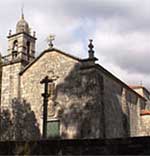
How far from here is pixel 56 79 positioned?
23.5 m

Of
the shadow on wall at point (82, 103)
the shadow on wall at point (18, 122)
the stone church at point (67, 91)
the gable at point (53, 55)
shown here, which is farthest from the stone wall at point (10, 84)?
the shadow on wall at point (82, 103)

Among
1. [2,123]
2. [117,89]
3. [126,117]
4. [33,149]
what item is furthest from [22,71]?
[33,149]

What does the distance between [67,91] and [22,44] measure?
19.5 feet

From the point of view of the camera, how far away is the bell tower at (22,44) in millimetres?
25922

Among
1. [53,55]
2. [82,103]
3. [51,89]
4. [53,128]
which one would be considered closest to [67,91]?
[51,89]

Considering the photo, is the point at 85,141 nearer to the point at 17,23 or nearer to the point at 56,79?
the point at 56,79

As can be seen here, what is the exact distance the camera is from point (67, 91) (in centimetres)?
2277

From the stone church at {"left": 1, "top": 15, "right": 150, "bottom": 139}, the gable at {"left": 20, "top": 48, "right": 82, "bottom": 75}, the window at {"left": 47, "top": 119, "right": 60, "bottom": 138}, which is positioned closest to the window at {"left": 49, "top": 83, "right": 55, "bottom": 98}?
the stone church at {"left": 1, "top": 15, "right": 150, "bottom": 139}

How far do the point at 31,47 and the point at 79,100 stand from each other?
730 centimetres

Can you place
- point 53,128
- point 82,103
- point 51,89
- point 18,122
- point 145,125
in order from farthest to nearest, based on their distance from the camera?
point 145,125
point 18,122
point 51,89
point 53,128
point 82,103

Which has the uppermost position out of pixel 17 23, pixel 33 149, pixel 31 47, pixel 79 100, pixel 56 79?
pixel 17 23

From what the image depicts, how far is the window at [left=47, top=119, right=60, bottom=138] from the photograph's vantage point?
22562mm

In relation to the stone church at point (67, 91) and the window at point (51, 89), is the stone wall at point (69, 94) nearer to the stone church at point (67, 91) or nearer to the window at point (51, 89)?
the stone church at point (67, 91)

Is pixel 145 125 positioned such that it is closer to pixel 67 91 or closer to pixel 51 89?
pixel 67 91
